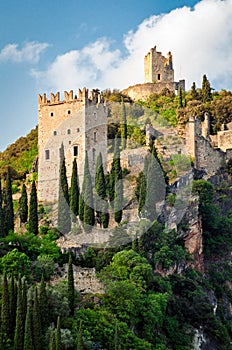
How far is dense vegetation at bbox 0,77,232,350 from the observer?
34781 mm

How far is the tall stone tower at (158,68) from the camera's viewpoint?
76.5 metres

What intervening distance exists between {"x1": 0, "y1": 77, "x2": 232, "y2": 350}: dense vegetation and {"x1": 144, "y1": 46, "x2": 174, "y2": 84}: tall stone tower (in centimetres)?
1327

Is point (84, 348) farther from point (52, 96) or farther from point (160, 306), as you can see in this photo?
point (52, 96)

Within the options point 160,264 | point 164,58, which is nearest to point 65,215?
point 160,264

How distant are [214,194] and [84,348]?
27901 mm

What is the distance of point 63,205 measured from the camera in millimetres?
51375

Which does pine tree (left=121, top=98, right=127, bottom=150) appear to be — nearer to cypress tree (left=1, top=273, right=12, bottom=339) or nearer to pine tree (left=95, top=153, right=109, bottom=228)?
pine tree (left=95, top=153, right=109, bottom=228)

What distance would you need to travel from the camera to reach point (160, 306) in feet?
142

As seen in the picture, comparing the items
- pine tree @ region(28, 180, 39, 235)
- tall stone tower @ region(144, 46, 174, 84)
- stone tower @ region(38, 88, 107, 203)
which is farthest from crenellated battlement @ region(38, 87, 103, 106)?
tall stone tower @ region(144, 46, 174, 84)

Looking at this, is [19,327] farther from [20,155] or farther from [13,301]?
[20,155]

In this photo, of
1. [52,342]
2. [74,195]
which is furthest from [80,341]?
[74,195]

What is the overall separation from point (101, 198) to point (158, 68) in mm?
27945

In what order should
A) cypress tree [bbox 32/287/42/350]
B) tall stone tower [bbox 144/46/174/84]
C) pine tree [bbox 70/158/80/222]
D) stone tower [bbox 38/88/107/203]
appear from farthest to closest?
tall stone tower [bbox 144/46/174/84]
stone tower [bbox 38/88/107/203]
pine tree [bbox 70/158/80/222]
cypress tree [bbox 32/287/42/350]

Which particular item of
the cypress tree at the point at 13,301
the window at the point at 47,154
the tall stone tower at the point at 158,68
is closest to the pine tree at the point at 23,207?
the window at the point at 47,154
